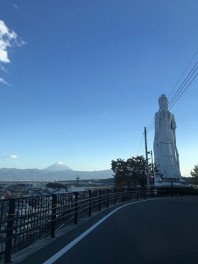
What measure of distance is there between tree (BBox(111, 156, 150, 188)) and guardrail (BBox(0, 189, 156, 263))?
5286cm

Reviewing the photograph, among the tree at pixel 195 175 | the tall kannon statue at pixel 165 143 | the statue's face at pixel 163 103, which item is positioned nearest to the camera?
the statue's face at pixel 163 103

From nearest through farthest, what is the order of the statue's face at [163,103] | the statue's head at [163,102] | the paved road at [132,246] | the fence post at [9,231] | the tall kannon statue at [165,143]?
1. the fence post at [9,231]
2. the paved road at [132,246]
3. the statue's head at [163,102]
4. the statue's face at [163,103]
5. the tall kannon statue at [165,143]

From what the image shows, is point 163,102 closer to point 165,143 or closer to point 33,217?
point 165,143

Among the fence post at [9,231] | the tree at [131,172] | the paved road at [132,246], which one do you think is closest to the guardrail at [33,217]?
the fence post at [9,231]

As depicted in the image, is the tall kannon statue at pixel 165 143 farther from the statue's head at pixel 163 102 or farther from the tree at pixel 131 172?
the tree at pixel 131 172

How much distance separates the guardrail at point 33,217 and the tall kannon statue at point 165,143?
53723mm

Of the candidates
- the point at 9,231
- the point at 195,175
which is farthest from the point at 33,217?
the point at 195,175

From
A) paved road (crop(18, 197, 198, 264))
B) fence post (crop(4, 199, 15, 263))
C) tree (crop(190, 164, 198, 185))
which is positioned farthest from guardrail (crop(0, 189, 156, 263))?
tree (crop(190, 164, 198, 185))

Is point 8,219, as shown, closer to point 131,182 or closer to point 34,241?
point 34,241

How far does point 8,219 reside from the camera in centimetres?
803

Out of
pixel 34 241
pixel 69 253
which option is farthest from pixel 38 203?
pixel 69 253

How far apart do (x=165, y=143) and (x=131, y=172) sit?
25.2ft

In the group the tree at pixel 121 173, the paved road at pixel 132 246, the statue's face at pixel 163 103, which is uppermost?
the statue's face at pixel 163 103

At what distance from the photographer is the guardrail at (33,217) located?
318 inches
